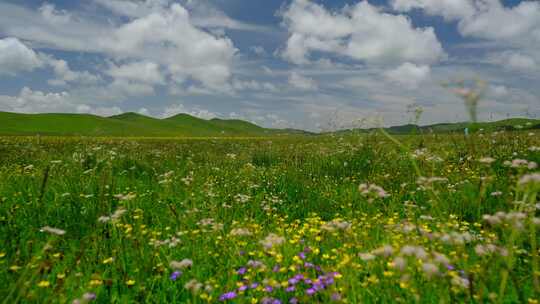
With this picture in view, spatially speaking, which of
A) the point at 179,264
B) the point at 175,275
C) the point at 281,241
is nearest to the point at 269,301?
the point at 281,241

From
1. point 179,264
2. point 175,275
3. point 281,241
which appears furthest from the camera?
point 175,275

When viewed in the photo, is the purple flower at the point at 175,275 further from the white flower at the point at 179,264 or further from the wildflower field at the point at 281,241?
the white flower at the point at 179,264

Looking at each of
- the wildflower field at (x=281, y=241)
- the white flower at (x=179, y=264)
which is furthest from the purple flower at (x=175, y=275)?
the white flower at (x=179, y=264)

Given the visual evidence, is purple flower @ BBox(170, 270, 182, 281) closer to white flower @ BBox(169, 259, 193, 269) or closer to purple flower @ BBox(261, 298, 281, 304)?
white flower @ BBox(169, 259, 193, 269)

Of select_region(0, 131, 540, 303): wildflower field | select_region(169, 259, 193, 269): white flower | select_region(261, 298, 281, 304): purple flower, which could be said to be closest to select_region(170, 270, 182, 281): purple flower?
select_region(0, 131, 540, 303): wildflower field

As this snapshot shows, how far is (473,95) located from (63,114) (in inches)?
5688

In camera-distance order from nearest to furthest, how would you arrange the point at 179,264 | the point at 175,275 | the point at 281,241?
1. the point at 179,264
2. the point at 281,241
3. the point at 175,275

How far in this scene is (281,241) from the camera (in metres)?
2.62

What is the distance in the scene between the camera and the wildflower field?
8.30 feet

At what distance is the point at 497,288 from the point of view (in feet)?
9.14

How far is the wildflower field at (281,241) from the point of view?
2529mm

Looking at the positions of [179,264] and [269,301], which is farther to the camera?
[269,301]

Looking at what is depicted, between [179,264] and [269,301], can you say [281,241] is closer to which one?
[269,301]

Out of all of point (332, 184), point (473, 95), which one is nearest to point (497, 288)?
point (473, 95)
